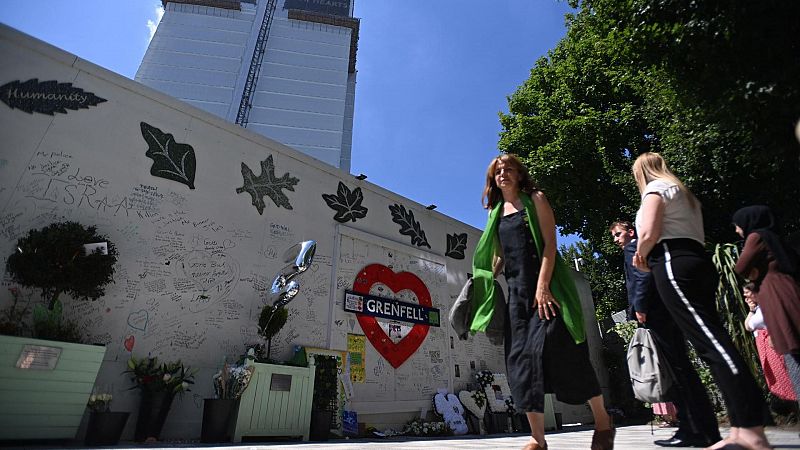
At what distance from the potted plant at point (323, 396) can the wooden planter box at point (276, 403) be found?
151mm

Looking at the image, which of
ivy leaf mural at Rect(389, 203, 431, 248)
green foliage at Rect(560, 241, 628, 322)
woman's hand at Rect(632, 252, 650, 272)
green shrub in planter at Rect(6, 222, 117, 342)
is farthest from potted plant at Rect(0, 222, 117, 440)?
green foliage at Rect(560, 241, 628, 322)

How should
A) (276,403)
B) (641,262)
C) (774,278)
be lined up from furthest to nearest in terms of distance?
(276,403)
(774,278)
(641,262)

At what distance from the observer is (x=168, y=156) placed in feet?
15.6

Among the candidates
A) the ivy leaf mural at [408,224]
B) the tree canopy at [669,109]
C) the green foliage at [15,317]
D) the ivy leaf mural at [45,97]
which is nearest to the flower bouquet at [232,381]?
the green foliage at [15,317]

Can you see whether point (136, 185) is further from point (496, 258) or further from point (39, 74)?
point (496, 258)

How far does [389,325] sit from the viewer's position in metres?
6.41

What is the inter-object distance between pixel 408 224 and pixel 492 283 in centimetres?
542

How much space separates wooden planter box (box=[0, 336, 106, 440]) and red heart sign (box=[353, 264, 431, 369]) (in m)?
3.37

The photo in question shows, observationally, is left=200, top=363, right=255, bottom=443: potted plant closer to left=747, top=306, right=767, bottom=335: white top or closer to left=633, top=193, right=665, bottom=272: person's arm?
left=633, top=193, right=665, bottom=272: person's arm

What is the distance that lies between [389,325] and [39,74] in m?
5.02

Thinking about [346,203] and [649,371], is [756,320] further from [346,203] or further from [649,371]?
[346,203]

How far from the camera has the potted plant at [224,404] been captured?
3764 millimetres

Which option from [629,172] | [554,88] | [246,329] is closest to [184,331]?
[246,329]

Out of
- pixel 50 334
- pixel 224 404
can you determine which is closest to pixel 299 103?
pixel 224 404
